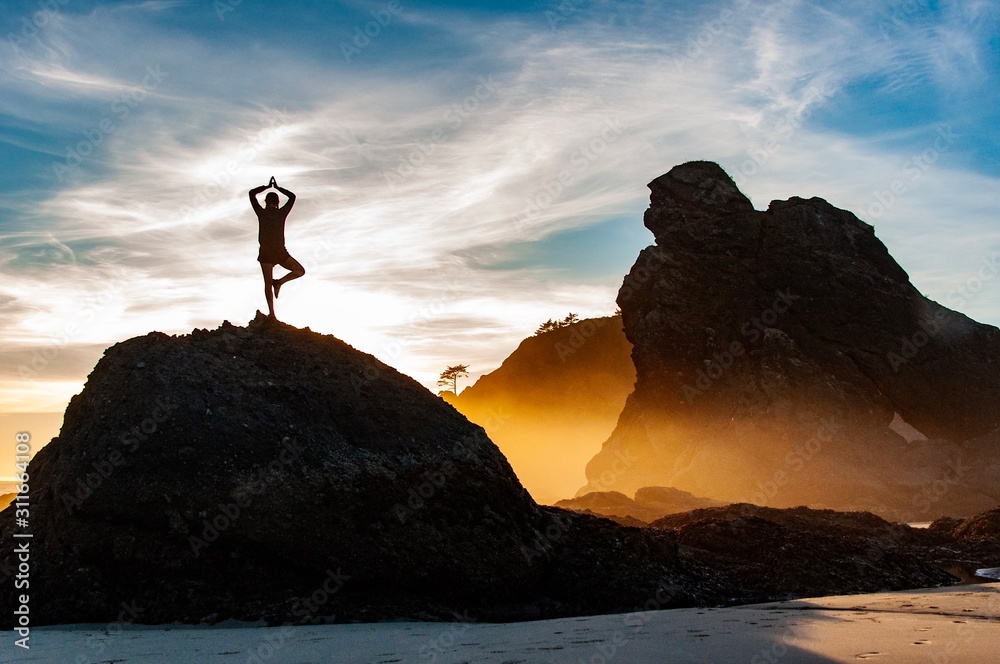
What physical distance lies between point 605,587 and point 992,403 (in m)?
34.8

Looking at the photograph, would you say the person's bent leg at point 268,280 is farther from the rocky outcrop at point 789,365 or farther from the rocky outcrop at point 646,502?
the rocky outcrop at point 789,365

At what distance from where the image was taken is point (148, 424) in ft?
28.9

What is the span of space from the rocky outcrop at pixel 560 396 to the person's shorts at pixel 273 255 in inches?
2508

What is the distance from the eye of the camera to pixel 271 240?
460 inches

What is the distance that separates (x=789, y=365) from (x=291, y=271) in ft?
98.3

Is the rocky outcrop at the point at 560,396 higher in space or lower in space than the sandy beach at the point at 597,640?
higher

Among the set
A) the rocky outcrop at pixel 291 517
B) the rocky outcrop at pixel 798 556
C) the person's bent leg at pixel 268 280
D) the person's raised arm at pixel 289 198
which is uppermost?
the person's raised arm at pixel 289 198

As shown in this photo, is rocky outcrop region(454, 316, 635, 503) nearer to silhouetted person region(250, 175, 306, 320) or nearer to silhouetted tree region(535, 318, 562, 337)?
silhouetted tree region(535, 318, 562, 337)

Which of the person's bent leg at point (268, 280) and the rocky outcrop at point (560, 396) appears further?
the rocky outcrop at point (560, 396)

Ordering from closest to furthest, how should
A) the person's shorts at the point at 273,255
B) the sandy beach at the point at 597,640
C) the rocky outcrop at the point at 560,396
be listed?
1. the sandy beach at the point at 597,640
2. the person's shorts at the point at 273,255
3. the rocky outcrop at the point at 560,396

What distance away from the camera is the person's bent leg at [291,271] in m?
11.7

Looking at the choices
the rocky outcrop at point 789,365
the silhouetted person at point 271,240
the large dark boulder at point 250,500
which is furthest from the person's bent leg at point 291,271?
the rocky outcrop at point 789,365

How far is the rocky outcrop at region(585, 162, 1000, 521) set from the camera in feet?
114

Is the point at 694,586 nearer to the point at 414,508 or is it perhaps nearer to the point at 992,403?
the point at 414,508
